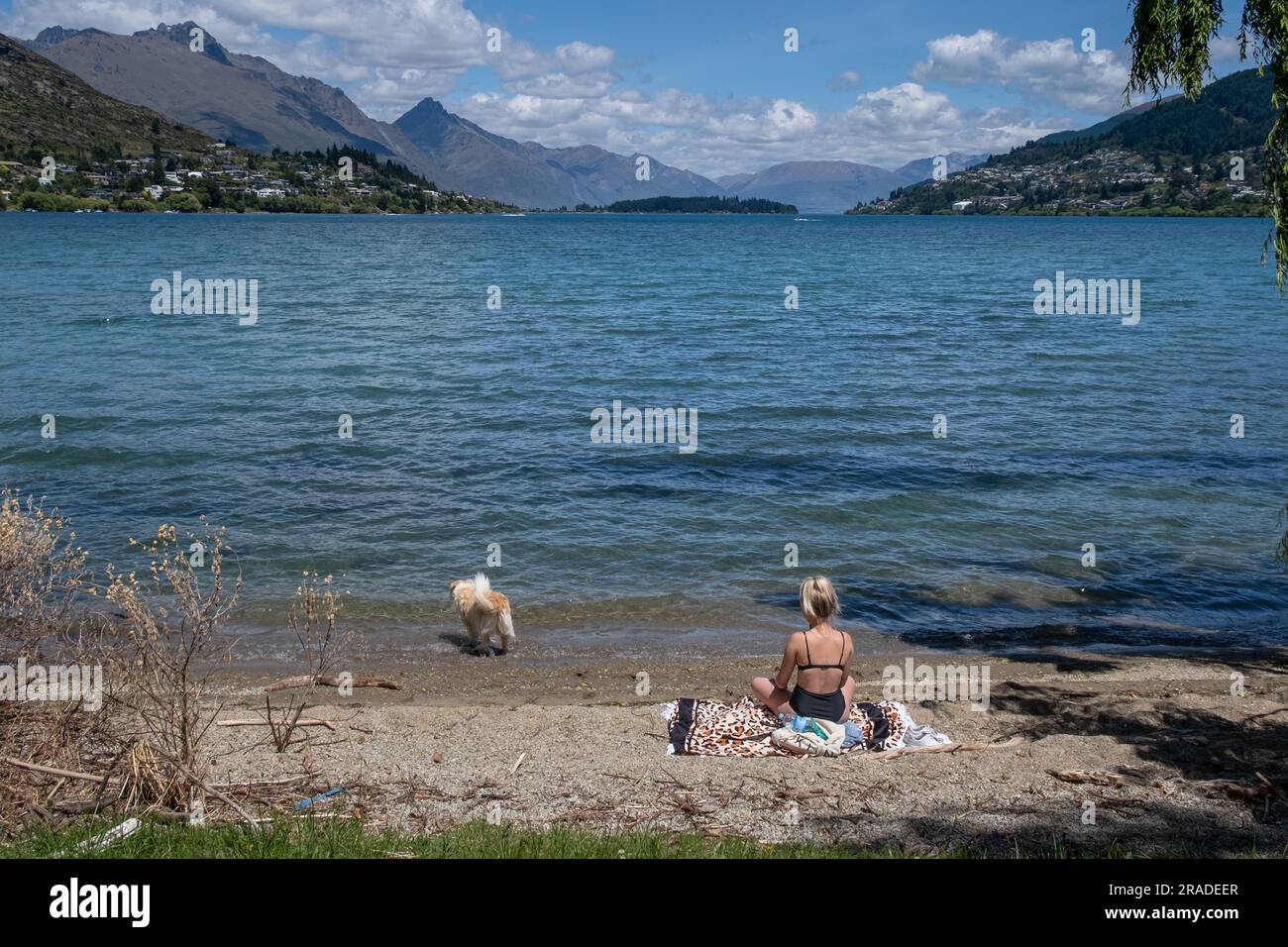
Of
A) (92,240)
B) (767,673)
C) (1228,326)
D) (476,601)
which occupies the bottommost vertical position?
(767,673)

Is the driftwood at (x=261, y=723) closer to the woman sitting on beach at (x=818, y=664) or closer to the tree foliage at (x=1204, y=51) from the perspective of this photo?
the woman sitting on beach at (x=818, y=664)

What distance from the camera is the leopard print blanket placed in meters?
9.23

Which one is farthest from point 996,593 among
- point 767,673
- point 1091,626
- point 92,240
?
point 92,240

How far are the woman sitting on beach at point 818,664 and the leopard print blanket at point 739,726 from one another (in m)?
0.29

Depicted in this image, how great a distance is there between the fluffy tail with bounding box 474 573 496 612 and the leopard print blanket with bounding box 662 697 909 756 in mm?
2871

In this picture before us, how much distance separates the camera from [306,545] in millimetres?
16375

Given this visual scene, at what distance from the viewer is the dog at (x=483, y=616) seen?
41.0ft

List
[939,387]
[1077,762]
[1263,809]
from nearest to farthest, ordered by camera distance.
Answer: [1263,809]
[1077,762]
[939,387]

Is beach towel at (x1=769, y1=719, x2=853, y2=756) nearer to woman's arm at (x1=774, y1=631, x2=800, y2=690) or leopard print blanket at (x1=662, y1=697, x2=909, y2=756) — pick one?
leopard print blanket at (x1=662, y1=697, x2=909, y2=756)

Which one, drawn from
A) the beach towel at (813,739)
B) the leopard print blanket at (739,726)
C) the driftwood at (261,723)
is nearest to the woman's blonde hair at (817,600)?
the beach towel at (813,739)

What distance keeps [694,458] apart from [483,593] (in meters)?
10.7

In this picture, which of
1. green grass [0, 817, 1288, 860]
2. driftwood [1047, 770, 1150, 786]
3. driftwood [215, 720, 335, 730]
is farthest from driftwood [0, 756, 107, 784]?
driftwood [1047, 770, 1150, 786]

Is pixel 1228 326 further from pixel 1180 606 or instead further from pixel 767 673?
pixel 767 673
